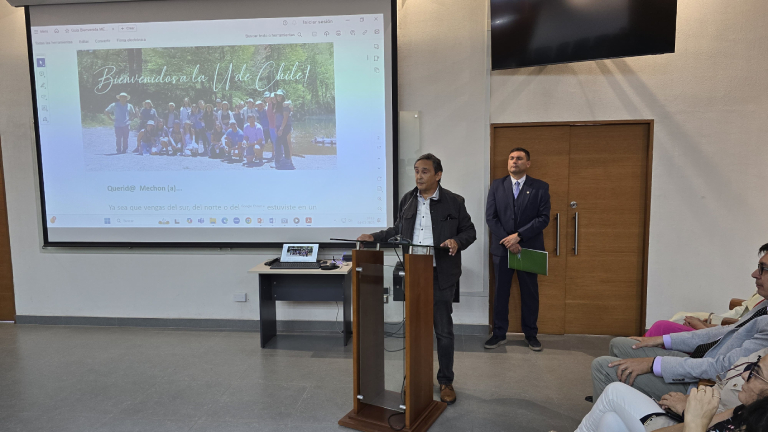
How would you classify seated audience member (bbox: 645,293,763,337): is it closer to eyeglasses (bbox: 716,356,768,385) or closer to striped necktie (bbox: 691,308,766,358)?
striped necktie (bbox: 691,308,766,358)

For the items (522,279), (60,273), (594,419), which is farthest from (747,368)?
(60,273)

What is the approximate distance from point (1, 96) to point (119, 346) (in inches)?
106

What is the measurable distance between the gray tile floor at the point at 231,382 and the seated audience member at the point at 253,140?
1.65 meters

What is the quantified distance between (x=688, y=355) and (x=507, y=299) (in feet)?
5.57

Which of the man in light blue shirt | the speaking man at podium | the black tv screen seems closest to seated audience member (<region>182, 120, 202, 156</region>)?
the man in light blue shirt

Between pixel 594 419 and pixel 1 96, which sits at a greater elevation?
pixel 1 96

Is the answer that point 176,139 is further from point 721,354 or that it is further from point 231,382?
point 721,354

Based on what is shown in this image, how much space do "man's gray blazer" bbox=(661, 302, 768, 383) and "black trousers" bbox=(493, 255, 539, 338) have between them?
1684 millimetres

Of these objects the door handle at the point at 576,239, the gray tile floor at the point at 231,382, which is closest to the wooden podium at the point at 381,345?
the gray tile floor at the point at 231,382

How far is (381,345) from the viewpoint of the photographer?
2572 millimetres

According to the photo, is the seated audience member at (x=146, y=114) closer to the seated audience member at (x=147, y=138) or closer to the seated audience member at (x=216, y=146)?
the seated audience member at (x=147, y=138)

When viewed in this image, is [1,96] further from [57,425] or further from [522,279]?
[522,279]

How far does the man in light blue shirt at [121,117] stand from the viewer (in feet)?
14.1

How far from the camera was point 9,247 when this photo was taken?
15.1ft
